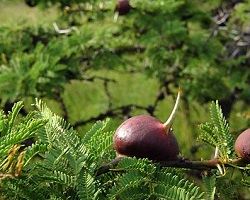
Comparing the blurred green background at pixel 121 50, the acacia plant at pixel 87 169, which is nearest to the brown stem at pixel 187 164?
the acacia plant at pixel 87 169

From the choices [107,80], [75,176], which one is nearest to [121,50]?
[107,80]

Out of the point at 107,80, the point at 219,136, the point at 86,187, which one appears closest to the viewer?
the point at 86,187

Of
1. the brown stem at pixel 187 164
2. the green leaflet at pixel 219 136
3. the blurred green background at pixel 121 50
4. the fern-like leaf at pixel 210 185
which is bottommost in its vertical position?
the blurred green background at pixel 121 50

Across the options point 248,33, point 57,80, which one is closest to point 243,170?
point 57,80

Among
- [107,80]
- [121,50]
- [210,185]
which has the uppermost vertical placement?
[210,185]

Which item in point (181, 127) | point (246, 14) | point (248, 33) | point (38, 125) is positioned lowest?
point (181, 127)

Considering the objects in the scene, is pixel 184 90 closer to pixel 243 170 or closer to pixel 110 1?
pixel 110 1

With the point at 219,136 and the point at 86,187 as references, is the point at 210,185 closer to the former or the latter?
the point at 219,136

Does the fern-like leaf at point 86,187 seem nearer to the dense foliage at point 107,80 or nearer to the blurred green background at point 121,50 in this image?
the dense foliage at point 107,80

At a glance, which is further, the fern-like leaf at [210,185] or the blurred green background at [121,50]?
the blurred green background at [121,50]
